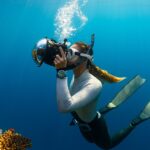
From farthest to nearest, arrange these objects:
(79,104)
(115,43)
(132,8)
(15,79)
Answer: (15,79) < (115,43) < (132,8) < (79,104)

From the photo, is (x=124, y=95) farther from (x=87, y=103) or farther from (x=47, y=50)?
(x=47, y=50)

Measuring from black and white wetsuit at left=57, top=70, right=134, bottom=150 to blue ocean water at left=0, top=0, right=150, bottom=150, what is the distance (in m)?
13.8

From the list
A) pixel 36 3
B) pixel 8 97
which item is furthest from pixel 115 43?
pixel 8 97

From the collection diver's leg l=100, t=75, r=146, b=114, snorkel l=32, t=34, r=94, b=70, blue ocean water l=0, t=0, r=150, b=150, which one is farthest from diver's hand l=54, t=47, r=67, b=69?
blue ocean water l=0, t=0, r=150, b=150

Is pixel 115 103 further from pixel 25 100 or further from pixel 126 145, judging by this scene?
pixel 25 100

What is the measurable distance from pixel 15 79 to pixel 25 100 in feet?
10.8

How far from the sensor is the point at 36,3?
19562 millimetres

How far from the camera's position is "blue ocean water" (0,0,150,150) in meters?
19.2

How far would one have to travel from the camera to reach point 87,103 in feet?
10.4

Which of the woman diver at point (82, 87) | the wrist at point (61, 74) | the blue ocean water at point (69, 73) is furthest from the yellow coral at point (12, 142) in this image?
the blue ocean water at point (69, 73)

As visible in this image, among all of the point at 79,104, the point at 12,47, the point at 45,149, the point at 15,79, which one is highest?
the point at 12,47

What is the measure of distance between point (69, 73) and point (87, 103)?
62.9 ft

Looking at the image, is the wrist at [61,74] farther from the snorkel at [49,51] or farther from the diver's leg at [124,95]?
the diver's leg at [124,95]

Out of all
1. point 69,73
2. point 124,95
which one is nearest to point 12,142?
point 124,95
